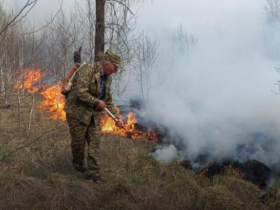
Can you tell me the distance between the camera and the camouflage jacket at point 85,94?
14.5 feet

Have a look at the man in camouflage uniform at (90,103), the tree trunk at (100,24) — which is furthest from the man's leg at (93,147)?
the tree trunk at (100,24)

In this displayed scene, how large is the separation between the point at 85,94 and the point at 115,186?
4.49ft

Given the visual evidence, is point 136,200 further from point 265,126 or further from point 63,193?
point 265,126

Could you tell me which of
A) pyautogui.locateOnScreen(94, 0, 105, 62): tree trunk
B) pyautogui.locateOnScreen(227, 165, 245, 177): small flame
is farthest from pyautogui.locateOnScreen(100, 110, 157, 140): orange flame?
pyautogui.locateOnScreen(227, 165, 245, 177): small flame

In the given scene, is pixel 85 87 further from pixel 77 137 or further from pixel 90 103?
pixel 77 137

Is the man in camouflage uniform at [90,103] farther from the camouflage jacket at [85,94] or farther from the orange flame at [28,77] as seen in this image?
the orange flame at [28,77]

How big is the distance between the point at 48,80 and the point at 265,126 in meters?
9.19

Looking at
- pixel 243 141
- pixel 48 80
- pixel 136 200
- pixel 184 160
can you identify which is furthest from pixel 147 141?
pixel 48 80

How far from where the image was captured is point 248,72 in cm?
809

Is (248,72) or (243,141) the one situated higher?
(248,72)

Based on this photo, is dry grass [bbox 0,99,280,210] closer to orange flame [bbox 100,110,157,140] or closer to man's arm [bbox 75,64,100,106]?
man's arm [bbox 75,64,100,106]

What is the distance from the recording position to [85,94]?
4.40 metres

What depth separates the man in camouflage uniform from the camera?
4.45 meters

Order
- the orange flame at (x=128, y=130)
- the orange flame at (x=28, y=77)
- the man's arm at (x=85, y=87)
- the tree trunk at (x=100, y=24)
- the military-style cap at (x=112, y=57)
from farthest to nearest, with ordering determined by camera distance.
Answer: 1. the orange flame at (x=128, y=130)
2. the tree trunk at (x=100, y=24)
3. the military-style cap at (x=112, y=57)
4. the man's arm at (x=85, y=87)
5. the orange flame at (x=28, y=77)
